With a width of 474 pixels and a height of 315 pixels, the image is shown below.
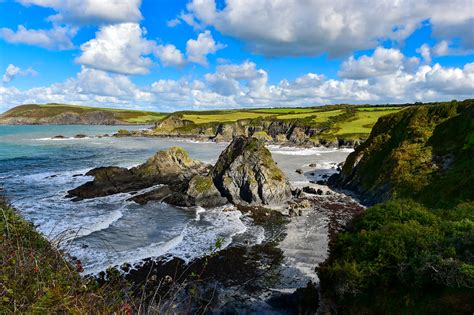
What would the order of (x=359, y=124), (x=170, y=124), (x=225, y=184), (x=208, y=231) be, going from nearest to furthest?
(x=208, y=231) → (x=225, y=184) → (x=359, y=124) → (x=170, y=124)

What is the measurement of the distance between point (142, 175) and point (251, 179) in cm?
1850

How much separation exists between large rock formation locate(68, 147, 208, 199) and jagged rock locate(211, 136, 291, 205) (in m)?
7.25

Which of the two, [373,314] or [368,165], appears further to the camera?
[368,165]

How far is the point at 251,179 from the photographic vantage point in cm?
4150

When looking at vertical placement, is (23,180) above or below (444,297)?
below

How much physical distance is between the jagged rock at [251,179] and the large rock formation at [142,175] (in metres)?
7.25

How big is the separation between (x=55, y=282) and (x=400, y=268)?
11823mm

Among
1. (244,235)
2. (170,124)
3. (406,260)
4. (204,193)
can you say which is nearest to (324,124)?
(170,124)

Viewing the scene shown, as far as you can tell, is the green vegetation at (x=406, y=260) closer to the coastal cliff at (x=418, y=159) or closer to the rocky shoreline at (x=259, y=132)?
the coastal cliff at (x=418, y=159)

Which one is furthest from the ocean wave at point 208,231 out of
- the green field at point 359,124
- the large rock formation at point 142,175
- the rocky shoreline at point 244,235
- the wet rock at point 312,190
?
the green field at point 359,124

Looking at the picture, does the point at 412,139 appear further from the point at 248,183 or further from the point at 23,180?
the point at 23,180

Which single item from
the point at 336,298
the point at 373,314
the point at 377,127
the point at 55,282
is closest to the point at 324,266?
the point at 336,298

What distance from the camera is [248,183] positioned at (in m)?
41.2

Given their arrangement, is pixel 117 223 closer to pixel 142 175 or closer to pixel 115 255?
pixel 115 255
